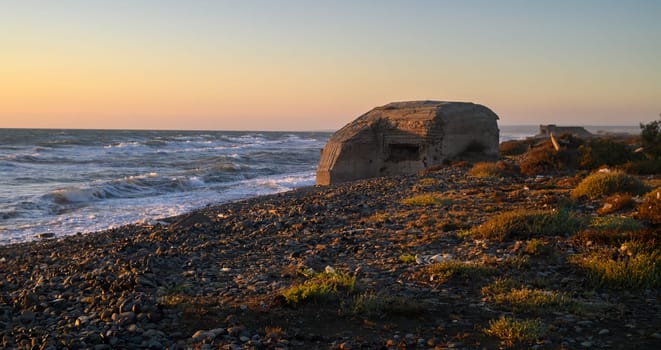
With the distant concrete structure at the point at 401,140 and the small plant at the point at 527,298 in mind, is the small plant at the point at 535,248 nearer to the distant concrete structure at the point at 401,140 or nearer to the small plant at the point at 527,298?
the small plant at the point at 527,298

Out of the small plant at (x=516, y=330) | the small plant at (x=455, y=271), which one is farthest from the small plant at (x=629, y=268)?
the small plant at (x=516, y=330)

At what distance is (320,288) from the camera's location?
5.84 m

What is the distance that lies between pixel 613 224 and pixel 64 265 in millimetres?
8446

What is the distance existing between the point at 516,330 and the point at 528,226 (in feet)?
12.3

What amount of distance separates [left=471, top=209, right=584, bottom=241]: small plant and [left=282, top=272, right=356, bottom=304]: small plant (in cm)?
282

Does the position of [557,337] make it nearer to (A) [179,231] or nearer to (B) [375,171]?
(A) [179,231]

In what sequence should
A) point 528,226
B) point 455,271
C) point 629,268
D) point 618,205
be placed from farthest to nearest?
point 618,205, point 528,226, point 455,271, point 629,268

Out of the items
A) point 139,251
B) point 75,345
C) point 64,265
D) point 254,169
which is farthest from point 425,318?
point 254,169

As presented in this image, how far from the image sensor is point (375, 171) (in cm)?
2128

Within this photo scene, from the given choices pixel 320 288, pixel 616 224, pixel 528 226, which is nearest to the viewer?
pixel 320 288

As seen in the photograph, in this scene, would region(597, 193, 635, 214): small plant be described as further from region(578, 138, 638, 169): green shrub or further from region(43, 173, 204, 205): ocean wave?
region(43, 173, 204, 205): ocean wave

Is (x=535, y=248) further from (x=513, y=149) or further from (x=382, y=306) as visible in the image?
(x=513, y=149)

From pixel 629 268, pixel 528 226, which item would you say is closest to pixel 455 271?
pixel 629 268

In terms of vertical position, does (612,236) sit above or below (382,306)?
above
